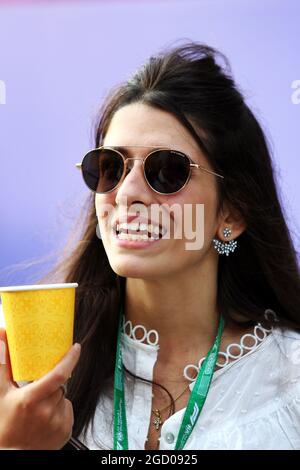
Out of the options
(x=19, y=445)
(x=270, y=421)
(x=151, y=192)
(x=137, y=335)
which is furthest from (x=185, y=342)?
(x=19, y=445)

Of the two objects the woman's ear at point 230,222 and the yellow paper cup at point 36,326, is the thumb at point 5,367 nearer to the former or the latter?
the yellow paper cup at point 36,326

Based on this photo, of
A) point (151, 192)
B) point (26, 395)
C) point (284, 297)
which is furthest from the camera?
point (284, 297)

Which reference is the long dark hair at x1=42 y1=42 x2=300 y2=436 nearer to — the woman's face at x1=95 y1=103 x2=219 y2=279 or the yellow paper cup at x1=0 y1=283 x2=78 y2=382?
the woman's face at x1=95 y1=103 x2=219 y2=279

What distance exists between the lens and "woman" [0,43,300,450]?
6.64ft

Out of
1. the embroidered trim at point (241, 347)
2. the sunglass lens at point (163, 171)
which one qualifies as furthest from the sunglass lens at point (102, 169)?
the embroidered trim at point (241, 347)

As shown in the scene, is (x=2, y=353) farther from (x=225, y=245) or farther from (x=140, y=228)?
(x=225, y=245)

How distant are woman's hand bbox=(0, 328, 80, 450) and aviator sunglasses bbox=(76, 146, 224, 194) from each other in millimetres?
596

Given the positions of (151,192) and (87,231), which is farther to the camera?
(87,231)

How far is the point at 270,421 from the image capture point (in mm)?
2086

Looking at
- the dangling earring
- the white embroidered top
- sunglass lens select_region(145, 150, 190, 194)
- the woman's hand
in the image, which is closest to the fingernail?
the woman's hand

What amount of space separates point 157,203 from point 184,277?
313 mm
